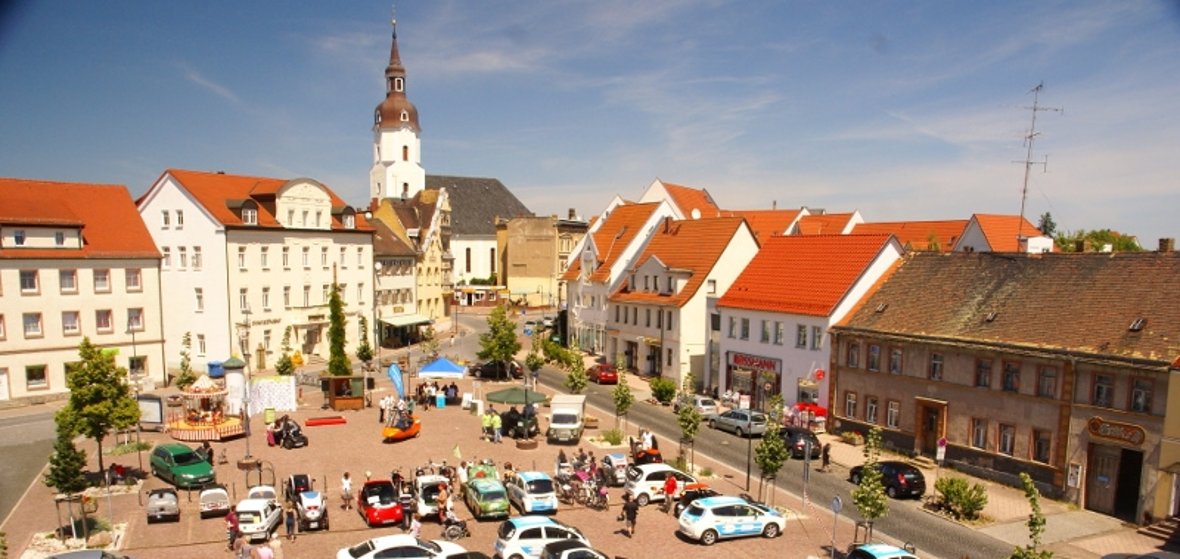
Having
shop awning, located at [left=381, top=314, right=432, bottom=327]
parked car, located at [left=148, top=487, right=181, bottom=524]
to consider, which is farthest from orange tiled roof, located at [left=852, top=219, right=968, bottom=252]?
parked car, located at [left=148, top=487, right=181, bottom=524]

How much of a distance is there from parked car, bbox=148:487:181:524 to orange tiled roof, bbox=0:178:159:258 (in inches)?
1108

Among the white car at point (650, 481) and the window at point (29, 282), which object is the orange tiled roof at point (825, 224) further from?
the window at point (29, 282)

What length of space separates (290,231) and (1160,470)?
175ft

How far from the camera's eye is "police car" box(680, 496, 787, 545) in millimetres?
24953

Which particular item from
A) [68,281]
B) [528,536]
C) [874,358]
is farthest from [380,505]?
[68,281]

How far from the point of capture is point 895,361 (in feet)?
123

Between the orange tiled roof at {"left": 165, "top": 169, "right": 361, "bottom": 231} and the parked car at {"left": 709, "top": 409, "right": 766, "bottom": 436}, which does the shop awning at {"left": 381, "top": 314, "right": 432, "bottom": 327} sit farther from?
the parked car at {"left": 709, "top": 409, "right": 766, "bottom": 436}

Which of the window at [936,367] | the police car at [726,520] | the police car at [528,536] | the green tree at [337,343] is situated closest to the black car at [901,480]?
the window at [936,367]

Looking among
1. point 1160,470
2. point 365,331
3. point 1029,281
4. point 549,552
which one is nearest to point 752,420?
point 1029,281

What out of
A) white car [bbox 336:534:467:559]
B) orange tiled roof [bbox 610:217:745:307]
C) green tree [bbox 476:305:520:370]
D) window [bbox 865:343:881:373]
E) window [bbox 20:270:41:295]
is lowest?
white car [bbox 336:534:467:559]

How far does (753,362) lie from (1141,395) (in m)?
20.9

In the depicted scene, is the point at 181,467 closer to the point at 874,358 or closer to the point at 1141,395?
the point at 874,358

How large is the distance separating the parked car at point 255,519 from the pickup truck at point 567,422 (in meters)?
15.3

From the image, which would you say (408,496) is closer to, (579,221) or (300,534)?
(300,534)
